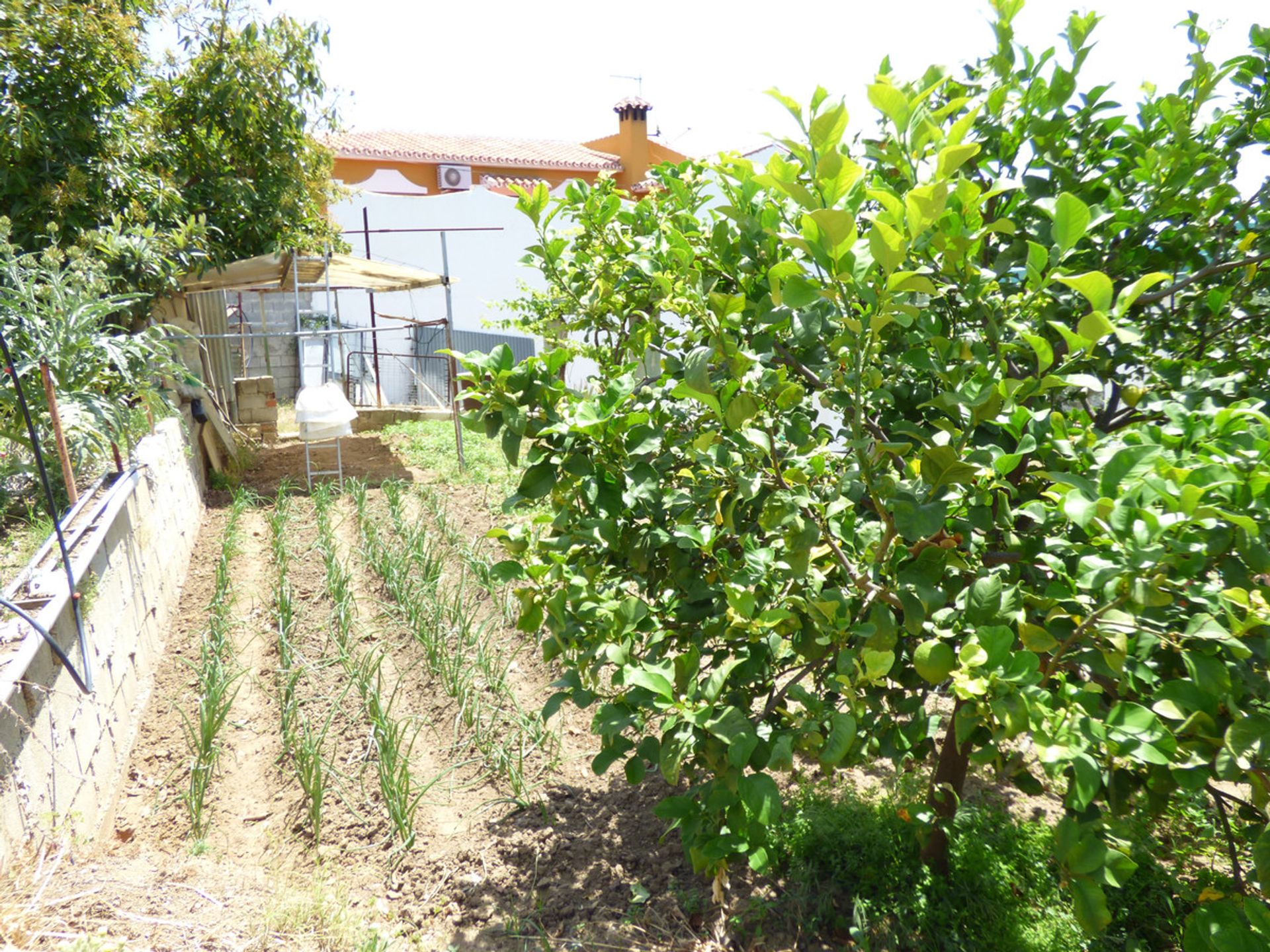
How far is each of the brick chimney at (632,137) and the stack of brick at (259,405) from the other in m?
11.7

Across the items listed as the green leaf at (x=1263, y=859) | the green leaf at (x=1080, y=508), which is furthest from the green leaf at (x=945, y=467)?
the green leaf at (x=1263, y=859)

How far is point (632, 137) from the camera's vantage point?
64.1 feet

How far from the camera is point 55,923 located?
2.21 meters

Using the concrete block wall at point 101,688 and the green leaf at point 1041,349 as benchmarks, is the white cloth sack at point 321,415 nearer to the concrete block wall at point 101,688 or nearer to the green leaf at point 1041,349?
the concrete block wall at point 101,688

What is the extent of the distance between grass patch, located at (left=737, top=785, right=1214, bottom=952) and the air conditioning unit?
18.7 metres

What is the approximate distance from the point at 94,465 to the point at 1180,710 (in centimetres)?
487

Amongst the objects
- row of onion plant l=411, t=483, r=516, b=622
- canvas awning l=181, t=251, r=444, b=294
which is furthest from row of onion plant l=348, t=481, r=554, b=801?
canvas awning l=181, t=251, r=444, b=294

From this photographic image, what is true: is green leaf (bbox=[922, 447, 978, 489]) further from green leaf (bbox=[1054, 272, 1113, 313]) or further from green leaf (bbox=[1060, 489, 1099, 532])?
green leaf (bbox=[1054, 272, 1113, 313])

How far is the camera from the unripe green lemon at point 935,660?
1.38m

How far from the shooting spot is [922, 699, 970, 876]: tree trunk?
8.16 feet

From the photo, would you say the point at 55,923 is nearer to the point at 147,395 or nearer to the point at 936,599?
the point at 936,599

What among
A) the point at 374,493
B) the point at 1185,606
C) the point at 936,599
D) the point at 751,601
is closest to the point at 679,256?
the point at 751,601

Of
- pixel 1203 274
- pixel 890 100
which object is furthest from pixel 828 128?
pixel 1203 274

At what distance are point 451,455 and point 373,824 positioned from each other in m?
5.49
